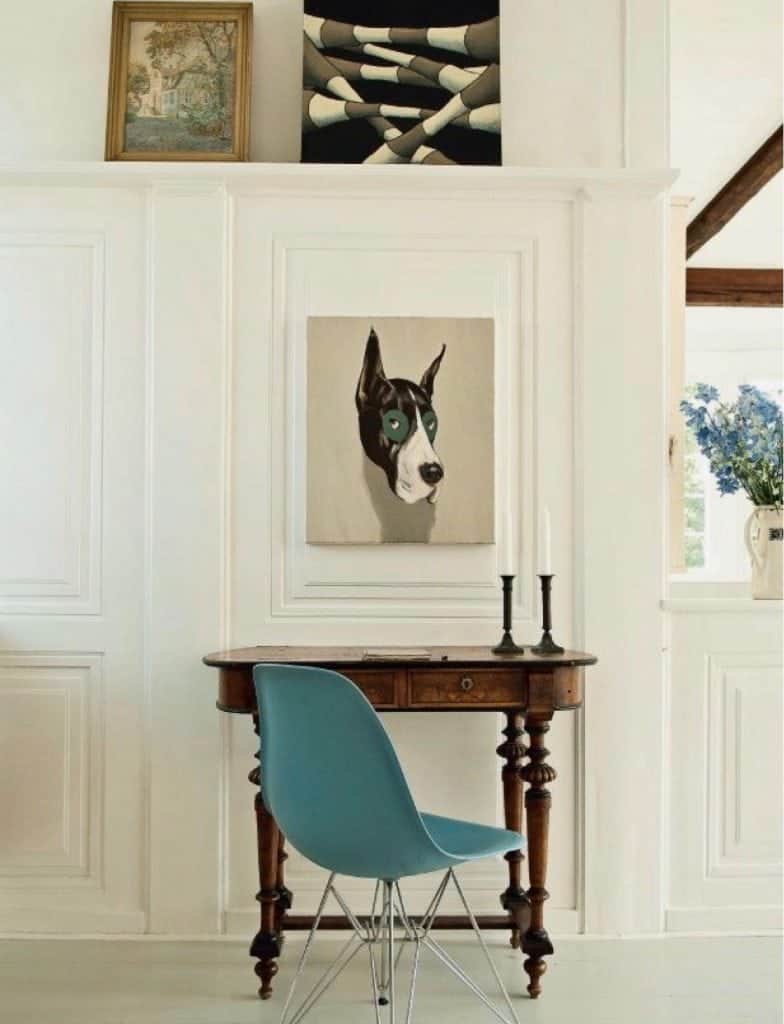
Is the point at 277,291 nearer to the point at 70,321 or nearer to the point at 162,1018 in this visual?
the point at 70,321

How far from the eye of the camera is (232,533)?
3.44 meters

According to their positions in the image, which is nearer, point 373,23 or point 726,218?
point 373,23

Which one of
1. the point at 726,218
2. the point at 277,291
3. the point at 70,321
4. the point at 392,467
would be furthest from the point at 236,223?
the point at 726,218

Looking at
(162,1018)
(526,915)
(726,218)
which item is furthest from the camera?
(726,218)

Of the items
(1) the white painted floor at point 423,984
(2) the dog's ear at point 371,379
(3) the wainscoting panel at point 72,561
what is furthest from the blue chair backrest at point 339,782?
(2) the dog's ear at point 371,379

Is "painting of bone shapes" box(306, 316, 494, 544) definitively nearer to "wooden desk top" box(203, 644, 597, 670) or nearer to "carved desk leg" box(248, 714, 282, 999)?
"wooden desk top" box(203, 644, 597, 670)

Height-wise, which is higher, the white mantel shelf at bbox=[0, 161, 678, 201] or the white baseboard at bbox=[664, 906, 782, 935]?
the white mantel shelf at bbox=[0, 161, 678, 201]

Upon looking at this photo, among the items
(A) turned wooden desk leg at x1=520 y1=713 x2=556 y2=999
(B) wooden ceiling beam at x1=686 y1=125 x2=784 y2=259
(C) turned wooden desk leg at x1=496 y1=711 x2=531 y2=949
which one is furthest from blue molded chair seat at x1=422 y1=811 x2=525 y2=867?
(B) wooden ceiling beam at x1=686 y1=125 x2=784 y2=259

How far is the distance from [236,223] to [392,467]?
2.95ft

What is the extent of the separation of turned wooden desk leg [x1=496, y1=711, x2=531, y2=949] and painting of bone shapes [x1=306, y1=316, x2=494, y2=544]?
595 millimetres

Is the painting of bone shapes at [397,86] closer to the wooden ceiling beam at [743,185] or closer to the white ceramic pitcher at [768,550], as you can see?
the white ceramic pitcher at [768,550]

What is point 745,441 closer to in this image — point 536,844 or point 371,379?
point 371,379

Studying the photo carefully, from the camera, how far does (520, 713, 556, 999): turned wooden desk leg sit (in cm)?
295

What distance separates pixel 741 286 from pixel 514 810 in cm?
475
